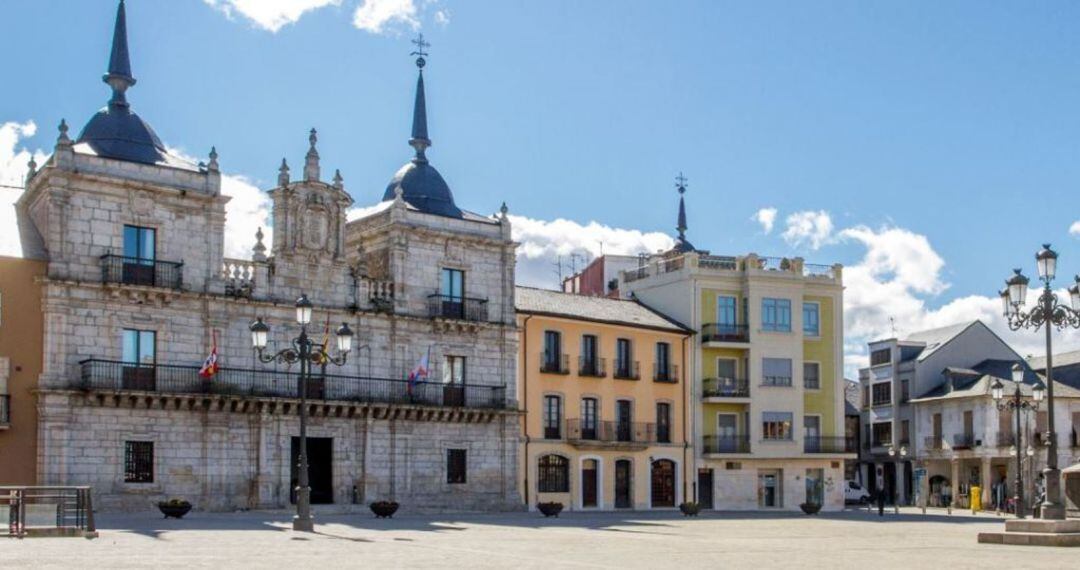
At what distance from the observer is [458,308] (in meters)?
51.9

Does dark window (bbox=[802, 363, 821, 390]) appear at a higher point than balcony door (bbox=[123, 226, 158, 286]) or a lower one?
lower

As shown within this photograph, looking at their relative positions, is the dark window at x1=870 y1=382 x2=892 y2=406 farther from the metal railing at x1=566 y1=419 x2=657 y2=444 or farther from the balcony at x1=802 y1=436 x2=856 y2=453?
the metal railing at x1=566 y1=419 x2=657 y2=444

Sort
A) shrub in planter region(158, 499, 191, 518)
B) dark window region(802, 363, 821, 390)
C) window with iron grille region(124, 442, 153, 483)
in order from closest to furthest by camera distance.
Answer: shrub in planter region(158, 499, 191, 518), window with iron grille region(124, 442, 153, 483), dark window region(802, 363, 821, 390)

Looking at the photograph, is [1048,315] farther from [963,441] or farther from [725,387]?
[963,441]

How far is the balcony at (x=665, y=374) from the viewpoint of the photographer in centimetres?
5859

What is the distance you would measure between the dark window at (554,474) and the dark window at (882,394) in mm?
26696

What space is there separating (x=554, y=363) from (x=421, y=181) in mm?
8750

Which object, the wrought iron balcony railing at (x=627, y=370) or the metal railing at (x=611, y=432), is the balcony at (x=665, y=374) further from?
the metal railing at (x=611, y=432)

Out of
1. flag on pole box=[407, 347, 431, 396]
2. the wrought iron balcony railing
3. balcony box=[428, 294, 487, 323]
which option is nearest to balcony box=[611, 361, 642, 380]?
the wrought iron balcony railing

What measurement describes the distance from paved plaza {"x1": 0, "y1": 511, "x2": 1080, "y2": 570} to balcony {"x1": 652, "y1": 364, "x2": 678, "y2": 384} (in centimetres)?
1845

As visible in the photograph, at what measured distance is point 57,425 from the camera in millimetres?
41375

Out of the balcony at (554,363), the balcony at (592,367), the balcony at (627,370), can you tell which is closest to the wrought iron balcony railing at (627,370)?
the balcony at (627,370)

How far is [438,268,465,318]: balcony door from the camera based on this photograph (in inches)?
2030

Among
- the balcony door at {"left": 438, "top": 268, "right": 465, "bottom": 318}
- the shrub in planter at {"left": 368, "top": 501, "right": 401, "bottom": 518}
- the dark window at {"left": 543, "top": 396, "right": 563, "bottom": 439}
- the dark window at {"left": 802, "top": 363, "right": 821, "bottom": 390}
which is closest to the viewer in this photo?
the shrub in planter at {"left": 368, "top": 501, "right": 401, "bottom": 518}
